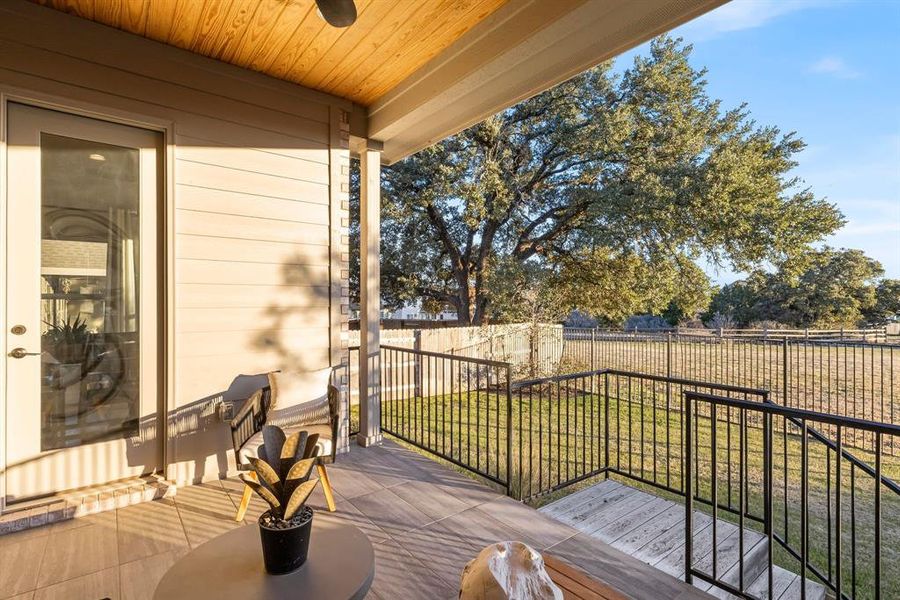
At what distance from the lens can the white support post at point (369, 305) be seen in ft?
12.2

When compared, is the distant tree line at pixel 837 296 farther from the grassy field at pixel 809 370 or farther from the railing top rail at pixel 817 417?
the railing top rail at pixel 817 417

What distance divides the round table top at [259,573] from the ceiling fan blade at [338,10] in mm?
2089

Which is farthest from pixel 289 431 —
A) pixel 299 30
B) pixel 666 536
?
pixel 666 536

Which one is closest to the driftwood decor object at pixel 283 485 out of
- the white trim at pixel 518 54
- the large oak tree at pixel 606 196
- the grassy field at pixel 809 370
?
the white trim at pixel 518 54

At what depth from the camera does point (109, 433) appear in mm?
2627

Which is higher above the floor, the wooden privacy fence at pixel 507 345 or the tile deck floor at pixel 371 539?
the wooden privacy fence at pixel 507 345

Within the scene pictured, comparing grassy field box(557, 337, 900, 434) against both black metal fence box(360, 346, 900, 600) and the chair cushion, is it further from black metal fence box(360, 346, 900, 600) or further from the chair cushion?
the chair cushion

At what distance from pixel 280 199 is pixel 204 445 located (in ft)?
6.00

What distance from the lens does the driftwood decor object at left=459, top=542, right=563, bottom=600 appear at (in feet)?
3.31

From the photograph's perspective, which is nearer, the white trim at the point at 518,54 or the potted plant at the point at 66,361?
the white trim at the point at 518,54

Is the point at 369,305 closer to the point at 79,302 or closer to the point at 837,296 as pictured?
the point at 79,302

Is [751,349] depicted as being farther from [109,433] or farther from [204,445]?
[109,433]

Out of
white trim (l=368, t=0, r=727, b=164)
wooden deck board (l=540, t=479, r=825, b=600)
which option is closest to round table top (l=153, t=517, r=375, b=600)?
wooden deck board (l=540, t=479, r=825, b=600)

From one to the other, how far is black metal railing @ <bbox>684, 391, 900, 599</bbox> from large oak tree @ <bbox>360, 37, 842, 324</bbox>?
3658 mm
